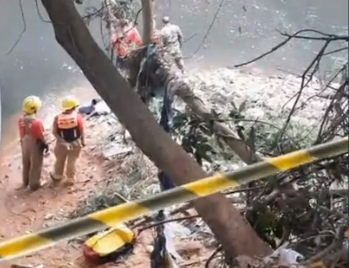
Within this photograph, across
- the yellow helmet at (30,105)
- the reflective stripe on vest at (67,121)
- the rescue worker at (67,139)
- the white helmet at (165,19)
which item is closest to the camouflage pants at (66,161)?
the rescue worker at (67,139)

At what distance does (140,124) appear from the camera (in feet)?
6.43

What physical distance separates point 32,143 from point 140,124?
2175mm

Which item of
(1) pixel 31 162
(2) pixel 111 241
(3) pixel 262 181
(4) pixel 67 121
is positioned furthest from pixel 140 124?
(1) pixel 31 162

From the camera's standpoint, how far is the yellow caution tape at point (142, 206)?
1350 millimetres

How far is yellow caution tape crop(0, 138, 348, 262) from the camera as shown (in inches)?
53.1

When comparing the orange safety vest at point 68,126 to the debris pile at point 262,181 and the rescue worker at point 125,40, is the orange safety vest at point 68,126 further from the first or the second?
the rescue worker at point 125,40

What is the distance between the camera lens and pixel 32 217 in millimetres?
3846

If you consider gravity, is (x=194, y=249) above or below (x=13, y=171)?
below

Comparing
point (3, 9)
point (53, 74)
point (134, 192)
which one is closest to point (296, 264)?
point (134, 192)

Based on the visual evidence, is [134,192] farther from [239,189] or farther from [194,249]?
[239,189]

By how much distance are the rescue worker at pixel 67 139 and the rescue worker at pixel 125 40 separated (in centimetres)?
64

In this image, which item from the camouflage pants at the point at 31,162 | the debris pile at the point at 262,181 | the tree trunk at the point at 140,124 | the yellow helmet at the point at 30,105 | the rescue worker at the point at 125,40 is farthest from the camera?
the camouflage pants at the point at 31,162

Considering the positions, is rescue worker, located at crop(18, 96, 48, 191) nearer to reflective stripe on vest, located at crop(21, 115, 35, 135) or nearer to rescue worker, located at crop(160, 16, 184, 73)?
reflective stripe on vest, located at crop(21, 115, 35, 135)

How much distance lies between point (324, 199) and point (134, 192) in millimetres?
1976
